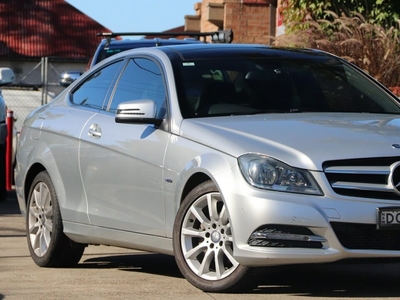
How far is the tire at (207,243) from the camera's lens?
6566mm

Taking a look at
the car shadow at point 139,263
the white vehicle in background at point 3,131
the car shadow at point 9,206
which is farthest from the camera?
the white vehicle in background at point 3,131

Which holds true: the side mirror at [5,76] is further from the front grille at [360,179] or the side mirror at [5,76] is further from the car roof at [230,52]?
the front grille at [360,179]

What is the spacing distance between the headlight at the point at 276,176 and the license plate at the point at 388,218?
1.18 ft

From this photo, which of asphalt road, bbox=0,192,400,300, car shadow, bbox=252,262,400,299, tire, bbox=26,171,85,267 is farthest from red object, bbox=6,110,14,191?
car shadow, bbox=252,262,400,299

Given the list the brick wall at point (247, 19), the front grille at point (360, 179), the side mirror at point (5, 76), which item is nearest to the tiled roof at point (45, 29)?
the brick wall at point (247, 19)

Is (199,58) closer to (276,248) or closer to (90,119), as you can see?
(90,119)

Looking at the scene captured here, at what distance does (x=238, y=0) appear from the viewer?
2688cm

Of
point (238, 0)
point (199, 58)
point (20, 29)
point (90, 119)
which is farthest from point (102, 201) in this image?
point (20, 29)

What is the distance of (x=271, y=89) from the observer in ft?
25.0

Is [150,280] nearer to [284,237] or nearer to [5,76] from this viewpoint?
[284,237]

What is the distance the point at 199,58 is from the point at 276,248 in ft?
6.40

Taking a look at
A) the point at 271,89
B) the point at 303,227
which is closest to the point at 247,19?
the point at 271,89

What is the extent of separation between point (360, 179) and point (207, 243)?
1.01 meters

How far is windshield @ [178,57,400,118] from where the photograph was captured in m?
7.43
